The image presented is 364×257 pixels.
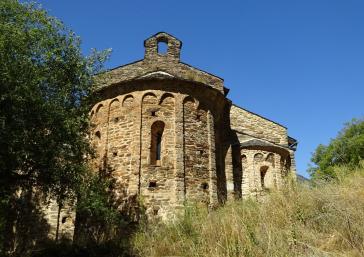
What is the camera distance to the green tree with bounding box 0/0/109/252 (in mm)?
8797

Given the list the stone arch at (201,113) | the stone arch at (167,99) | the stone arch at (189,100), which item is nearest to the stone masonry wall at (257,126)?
the stone arch at (201,113)

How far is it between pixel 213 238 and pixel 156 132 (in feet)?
26.3

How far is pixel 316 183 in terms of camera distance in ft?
29.4

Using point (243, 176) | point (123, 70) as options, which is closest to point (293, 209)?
point (243, 176)

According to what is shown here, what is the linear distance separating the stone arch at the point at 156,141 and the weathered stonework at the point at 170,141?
0.04 m

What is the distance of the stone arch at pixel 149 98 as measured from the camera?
49.3ft

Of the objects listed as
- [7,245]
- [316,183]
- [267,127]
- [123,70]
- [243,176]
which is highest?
[123,70]

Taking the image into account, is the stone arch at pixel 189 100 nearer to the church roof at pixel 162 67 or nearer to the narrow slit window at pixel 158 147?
the church roof at pixel 162 67

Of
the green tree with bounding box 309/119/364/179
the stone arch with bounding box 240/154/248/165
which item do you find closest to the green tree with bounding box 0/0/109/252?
the stone arch with bounding box 240/154/248/165

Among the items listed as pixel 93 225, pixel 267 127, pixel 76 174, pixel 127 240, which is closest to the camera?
pixel 76 174

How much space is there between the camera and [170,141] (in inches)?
570

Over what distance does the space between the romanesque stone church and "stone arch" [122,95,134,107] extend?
Result: 42mm

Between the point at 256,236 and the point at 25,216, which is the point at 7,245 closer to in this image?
the point at 25,216

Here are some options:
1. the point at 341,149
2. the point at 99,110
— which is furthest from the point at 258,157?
the point at 341,149
